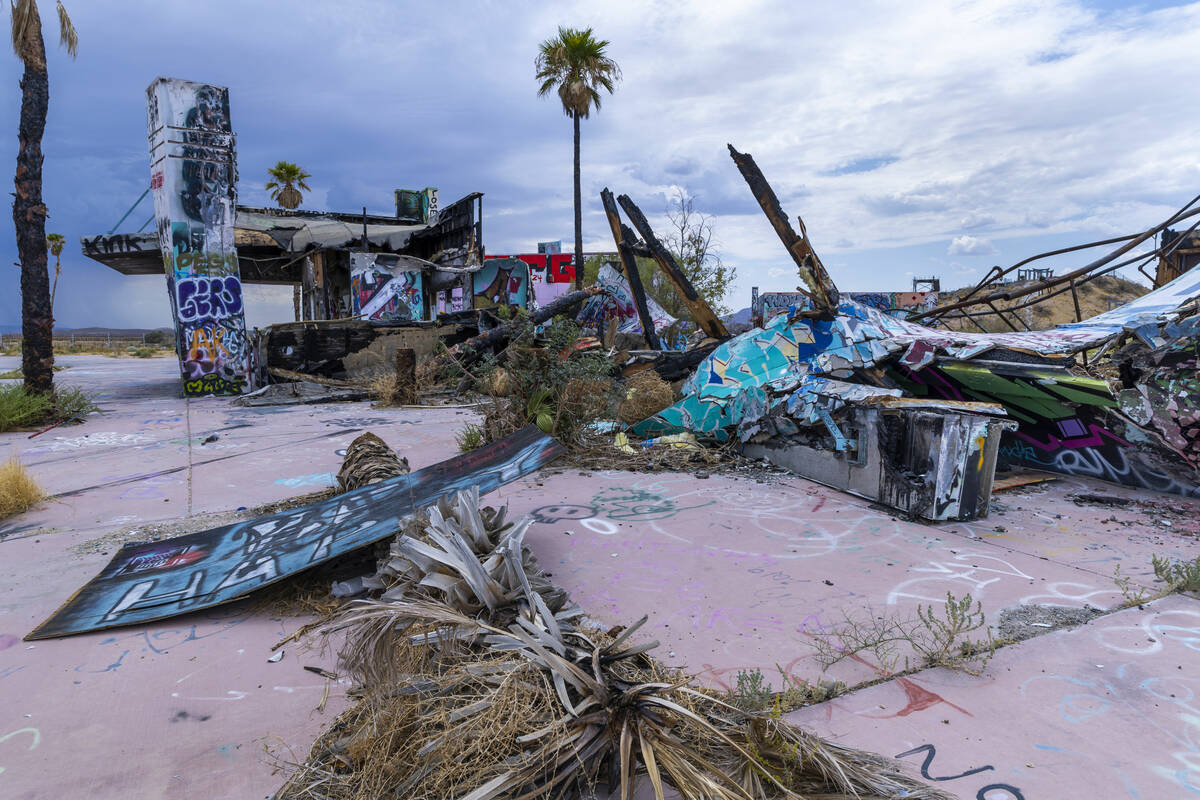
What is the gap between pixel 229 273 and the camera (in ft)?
43.6

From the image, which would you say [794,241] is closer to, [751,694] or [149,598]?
[751,694]

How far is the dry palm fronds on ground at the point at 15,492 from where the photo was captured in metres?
5.11

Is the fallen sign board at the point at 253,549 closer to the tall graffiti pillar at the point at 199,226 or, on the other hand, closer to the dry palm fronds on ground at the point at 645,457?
the dry palm fronds on ground at the point at 645,457

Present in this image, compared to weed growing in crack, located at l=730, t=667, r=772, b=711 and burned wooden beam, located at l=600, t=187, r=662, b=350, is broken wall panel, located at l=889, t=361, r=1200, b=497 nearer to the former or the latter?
weed growing in crack, located at l=730, t=667, r=772, b=711

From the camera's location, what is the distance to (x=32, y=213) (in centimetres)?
1007

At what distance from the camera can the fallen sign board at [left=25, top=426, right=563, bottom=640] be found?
11.0ft

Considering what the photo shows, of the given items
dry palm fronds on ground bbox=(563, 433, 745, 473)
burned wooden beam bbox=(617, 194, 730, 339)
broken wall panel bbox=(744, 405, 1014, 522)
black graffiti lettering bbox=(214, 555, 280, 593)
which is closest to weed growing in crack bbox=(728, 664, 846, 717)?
black graffiti lettering bbox=(214, 555, 280, 593)

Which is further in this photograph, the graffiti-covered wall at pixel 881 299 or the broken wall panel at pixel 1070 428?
the graffiti-covered wall at pixel 881 299

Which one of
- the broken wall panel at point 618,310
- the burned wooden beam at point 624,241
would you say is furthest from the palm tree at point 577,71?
the burned wooden beam at point 624,241

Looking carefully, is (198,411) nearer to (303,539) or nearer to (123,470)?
(123,470)

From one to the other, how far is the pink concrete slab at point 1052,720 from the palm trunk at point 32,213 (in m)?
12.3

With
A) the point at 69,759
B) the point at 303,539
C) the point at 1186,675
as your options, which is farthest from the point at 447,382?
the point at 1186,675

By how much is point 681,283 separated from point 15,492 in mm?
7653

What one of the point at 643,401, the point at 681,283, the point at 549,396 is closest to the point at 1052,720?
the point at 549,396
